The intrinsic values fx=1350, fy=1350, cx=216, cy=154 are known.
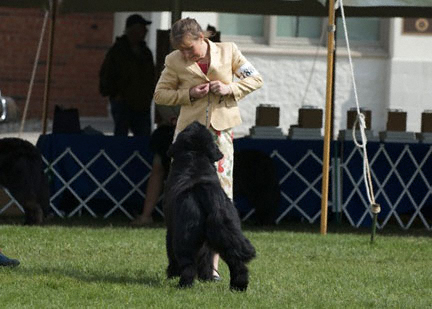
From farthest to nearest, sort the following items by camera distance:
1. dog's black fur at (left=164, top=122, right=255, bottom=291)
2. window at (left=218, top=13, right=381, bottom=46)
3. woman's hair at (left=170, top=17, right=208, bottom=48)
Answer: window at (left=218, top=13, right=381, bottom=46) < woman's hair at (left=170, top=17, right=208, bottom=48) < dog's black fur at (left=164, top=122, right=255, bottom=291)

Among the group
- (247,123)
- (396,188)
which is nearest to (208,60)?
(396,188)

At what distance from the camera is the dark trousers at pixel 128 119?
15648 mm

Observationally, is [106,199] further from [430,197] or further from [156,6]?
[430,197]

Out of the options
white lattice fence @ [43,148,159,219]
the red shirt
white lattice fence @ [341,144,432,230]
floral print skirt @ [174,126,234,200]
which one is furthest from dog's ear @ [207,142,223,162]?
white lattice fence @ [341,144,432,230]

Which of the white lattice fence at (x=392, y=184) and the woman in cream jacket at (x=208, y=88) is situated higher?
the woman in cream jacket at (x=208, y=88)

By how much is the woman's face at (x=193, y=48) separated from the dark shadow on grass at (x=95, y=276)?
4.97 feet

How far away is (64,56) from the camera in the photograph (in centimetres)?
2384

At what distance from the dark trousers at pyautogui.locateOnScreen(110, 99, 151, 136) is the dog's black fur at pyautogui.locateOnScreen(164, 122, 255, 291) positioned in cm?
705

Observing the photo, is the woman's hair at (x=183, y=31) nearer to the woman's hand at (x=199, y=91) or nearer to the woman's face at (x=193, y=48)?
the woman's face at (x=193, y=48)

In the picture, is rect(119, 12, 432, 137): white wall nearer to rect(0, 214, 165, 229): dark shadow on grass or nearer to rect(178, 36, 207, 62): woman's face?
rect(0, 214, 165, 229): dark shadow on grass

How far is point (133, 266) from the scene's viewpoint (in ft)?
32.4

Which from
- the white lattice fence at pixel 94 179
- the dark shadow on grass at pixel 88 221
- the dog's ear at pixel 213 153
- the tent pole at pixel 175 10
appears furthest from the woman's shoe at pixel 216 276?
the white lattice fence at pixel 94 179

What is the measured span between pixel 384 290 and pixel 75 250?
113 inches

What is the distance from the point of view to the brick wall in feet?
77.7
